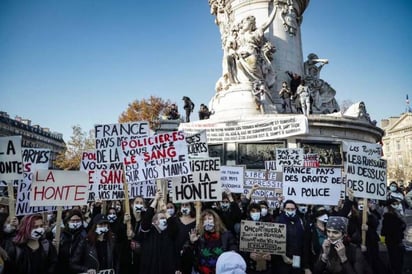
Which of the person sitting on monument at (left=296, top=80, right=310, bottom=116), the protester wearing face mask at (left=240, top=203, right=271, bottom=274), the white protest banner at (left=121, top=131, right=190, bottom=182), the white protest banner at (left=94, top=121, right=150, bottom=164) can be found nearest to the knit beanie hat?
the protester wearing face mask at (left=240, top=203, right=271, bottom=274)

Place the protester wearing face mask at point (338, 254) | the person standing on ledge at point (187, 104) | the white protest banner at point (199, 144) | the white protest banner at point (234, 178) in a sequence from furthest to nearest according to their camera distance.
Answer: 1. the person standing on ledge at point (187, 104)
2. the white protest banner at point (234, 178)
3. the white protest banner at point (199, 144)
4. the protester wearing face mask at point (338, 254)

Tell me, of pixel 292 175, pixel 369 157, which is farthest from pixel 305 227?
pixel 369 157

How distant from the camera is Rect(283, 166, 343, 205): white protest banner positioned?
7.18 metres

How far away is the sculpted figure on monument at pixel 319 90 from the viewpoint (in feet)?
75.3

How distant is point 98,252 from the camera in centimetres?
527

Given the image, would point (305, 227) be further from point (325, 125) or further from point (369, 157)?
point (325, 125)

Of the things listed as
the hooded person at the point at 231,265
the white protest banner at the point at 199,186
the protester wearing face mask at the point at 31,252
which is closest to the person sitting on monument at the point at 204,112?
the white protest banner at the point at 199,186

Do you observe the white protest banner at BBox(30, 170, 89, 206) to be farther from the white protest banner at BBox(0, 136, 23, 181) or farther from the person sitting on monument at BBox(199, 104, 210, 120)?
the person sitting on monument at BBox(199, 104, 210, 120)

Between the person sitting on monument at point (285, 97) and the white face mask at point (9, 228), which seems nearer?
the white face mask at point (9, 228)

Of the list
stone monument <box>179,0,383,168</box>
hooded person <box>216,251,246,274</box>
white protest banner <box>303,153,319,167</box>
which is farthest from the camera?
stone monument <box>179,0,383,168</box>

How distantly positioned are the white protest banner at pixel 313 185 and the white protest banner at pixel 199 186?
1684 mm

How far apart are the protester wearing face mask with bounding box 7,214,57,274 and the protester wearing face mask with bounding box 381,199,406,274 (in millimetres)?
6829

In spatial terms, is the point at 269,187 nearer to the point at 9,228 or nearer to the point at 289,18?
the point at 9,228

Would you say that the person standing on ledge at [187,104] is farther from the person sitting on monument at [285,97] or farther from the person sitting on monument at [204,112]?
the person sitting on monument at [285,97]
